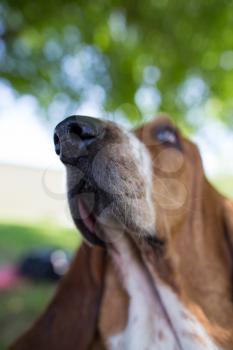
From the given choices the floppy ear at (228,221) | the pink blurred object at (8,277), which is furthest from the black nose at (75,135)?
the pink blurred object at (8,277)

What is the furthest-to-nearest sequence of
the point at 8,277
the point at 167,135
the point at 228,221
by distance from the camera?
the point at 8,277 → the point at 167,135 → the point at 228,221

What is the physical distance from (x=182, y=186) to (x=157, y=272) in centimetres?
44

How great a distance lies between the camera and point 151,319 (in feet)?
8.33

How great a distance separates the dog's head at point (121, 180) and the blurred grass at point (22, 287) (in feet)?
7.27

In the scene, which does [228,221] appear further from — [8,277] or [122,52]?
[122,52]

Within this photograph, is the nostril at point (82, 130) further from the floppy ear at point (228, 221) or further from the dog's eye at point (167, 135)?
the floppy ear at point (228, 221)

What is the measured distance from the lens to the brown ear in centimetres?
272

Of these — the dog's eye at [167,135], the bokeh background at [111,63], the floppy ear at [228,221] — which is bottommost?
the floppy ear at [228,221]

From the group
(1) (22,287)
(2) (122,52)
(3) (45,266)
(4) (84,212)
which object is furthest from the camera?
(2) (122,52)

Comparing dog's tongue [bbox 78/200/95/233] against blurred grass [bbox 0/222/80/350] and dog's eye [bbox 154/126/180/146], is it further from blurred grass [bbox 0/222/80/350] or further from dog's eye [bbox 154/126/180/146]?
blurred grass [bbox 0/222/80/350]

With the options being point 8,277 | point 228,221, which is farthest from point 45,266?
point 228,221

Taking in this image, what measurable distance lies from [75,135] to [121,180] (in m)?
0.27

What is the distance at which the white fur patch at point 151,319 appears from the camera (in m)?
2.44

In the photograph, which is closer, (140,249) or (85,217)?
(85,217)
